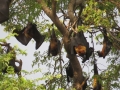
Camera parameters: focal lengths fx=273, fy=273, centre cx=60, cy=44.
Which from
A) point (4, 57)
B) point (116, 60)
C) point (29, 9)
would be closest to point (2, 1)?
point (29, 9)

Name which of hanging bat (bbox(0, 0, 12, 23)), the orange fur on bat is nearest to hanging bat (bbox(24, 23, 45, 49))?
hanging bat (bbox(0, 0, 12, 23))

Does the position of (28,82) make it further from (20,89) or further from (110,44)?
(110,44)

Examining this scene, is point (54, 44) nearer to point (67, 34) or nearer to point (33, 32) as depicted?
point (33, 32)

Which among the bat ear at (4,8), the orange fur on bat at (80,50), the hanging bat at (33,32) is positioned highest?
the bat ear at (4,8)

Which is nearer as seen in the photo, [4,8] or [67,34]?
[67,34]

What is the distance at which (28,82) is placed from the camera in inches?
81.1

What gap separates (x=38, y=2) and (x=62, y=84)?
73.2 inches

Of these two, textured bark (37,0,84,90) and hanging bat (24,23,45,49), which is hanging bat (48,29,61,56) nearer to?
hanging bat (24,23,45,49)

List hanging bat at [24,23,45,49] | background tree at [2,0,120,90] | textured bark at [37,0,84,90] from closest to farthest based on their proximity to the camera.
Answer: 1. background tree at [2,0,120,90]
2. textured bark at [37,0,84,90]
3. hanging bat at [24,23,45,49]

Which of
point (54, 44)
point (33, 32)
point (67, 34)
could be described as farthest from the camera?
point (33, 32)

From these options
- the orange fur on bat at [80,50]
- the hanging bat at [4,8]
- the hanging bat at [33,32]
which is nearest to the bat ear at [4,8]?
the hanging bat at [4,8]

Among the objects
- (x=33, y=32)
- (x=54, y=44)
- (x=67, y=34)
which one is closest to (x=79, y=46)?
(x=67, y=34)

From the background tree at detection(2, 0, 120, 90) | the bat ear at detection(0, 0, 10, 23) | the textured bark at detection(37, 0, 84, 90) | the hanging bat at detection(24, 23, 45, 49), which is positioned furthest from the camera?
the hanging bat at detection(24, 23, 45, 49)

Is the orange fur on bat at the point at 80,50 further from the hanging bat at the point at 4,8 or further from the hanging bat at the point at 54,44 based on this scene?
the hanging bat at the point at 4,8
